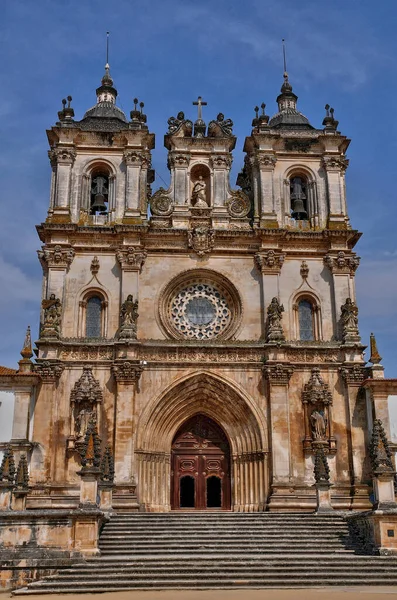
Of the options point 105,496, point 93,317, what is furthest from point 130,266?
point 105,496

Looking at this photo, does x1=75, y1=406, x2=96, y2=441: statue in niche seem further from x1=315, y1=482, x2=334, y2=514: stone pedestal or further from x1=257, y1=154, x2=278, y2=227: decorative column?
x1=257, y1=154, x2=278, y2=227: decorative column

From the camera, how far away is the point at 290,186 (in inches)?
1248

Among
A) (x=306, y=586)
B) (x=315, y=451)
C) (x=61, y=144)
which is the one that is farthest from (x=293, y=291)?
(x=306, y=586)

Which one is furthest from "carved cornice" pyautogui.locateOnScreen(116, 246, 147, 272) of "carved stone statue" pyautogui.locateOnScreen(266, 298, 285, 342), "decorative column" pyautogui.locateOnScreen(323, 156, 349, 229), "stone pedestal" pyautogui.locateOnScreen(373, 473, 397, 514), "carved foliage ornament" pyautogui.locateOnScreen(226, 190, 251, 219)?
"stone pedestal" pyautogui.locateOnScreen(373, 473, 397, 514)

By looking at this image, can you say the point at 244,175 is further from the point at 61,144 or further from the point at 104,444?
the point at 104,444

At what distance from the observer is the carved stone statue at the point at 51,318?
2755 cm

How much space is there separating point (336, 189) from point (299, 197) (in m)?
1.66

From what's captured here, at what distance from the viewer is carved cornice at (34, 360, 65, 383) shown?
27.0 metres

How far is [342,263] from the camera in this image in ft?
97.5

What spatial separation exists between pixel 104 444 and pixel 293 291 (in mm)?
9883

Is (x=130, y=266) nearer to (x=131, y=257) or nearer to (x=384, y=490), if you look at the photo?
(x=131, y=257)

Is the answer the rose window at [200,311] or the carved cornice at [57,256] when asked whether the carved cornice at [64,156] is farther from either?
the rose window at [200,311]

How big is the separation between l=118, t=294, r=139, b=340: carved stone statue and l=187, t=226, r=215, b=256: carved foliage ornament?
3726 mm

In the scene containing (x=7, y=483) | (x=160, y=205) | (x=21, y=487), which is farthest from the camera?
Result: (x=160, y=205)
